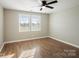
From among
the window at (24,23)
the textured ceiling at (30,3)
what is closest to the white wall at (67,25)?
the textured ceiling at (30,3)

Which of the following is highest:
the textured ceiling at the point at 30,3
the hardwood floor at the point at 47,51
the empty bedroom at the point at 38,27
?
the textured ceiling at the point at 30,3

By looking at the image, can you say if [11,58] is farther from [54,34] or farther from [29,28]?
[54,34]

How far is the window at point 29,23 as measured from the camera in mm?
5366

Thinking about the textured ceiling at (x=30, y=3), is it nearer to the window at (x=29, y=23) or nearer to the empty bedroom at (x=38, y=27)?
the empty bedroom at (x=38, y=27)

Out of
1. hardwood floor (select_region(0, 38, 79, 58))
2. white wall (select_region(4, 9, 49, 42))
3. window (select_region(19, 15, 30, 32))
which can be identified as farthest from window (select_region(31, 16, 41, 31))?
hardwood floor (select_region(0, 38, 79, 58))

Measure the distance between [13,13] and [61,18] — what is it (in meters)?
3.64

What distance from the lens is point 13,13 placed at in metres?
4.88

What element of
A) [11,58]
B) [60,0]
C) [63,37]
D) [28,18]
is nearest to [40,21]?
[28,18]

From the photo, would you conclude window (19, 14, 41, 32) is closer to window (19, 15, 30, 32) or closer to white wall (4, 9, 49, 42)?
window (19, 15, 30, 32)

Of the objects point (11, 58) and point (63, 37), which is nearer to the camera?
point (11, 58)

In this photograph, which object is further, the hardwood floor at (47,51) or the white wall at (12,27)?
the white wall at (12,27)

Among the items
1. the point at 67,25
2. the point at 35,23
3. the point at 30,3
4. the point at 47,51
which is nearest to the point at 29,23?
the point at 35,23

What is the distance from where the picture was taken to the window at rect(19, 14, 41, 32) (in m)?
5.37

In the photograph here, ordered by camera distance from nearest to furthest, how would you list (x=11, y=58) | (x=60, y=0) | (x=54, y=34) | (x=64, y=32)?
(x=11, y=58), (x=60, y=0), (x=64, y=32), (x=54, y=34)
